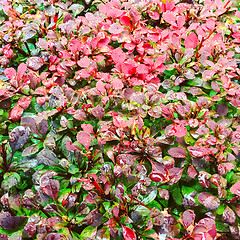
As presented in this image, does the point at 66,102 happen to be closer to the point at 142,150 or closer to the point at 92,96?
the point at 92,96

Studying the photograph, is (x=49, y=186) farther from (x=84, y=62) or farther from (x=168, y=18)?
(x=168, y=18)

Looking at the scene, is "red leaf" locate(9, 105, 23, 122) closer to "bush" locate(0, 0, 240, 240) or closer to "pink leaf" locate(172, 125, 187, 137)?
"bush" locate(0, 0, 240, 240)

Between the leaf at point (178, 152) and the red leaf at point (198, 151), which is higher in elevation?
the red leaf at point (198, 151)

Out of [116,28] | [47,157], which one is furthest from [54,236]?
[116,28]

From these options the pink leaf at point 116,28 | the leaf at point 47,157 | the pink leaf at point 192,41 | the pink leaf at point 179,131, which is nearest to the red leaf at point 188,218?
the pink leaf at point 179,131

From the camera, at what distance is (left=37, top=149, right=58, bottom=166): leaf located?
2.80 feet

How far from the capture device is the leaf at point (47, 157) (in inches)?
33.5

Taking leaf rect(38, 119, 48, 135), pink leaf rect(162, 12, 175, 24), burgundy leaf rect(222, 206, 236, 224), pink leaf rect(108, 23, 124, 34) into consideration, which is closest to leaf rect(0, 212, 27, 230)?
leaf rect(38, 119, 48, 135)

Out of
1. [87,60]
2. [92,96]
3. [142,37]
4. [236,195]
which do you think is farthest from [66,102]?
[236,195]

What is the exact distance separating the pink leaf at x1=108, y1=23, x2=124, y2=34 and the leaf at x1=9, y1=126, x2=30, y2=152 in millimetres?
682

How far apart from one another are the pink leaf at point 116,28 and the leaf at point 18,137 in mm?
682

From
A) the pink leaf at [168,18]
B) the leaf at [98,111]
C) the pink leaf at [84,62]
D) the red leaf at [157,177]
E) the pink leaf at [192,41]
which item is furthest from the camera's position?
the pink leaf at [168,18]

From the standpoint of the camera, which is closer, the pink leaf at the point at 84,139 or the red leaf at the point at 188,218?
the red leaf at the point at 188,218

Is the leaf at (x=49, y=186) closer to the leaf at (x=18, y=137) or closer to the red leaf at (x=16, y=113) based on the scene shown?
the leaf at (x=18, y=137)
